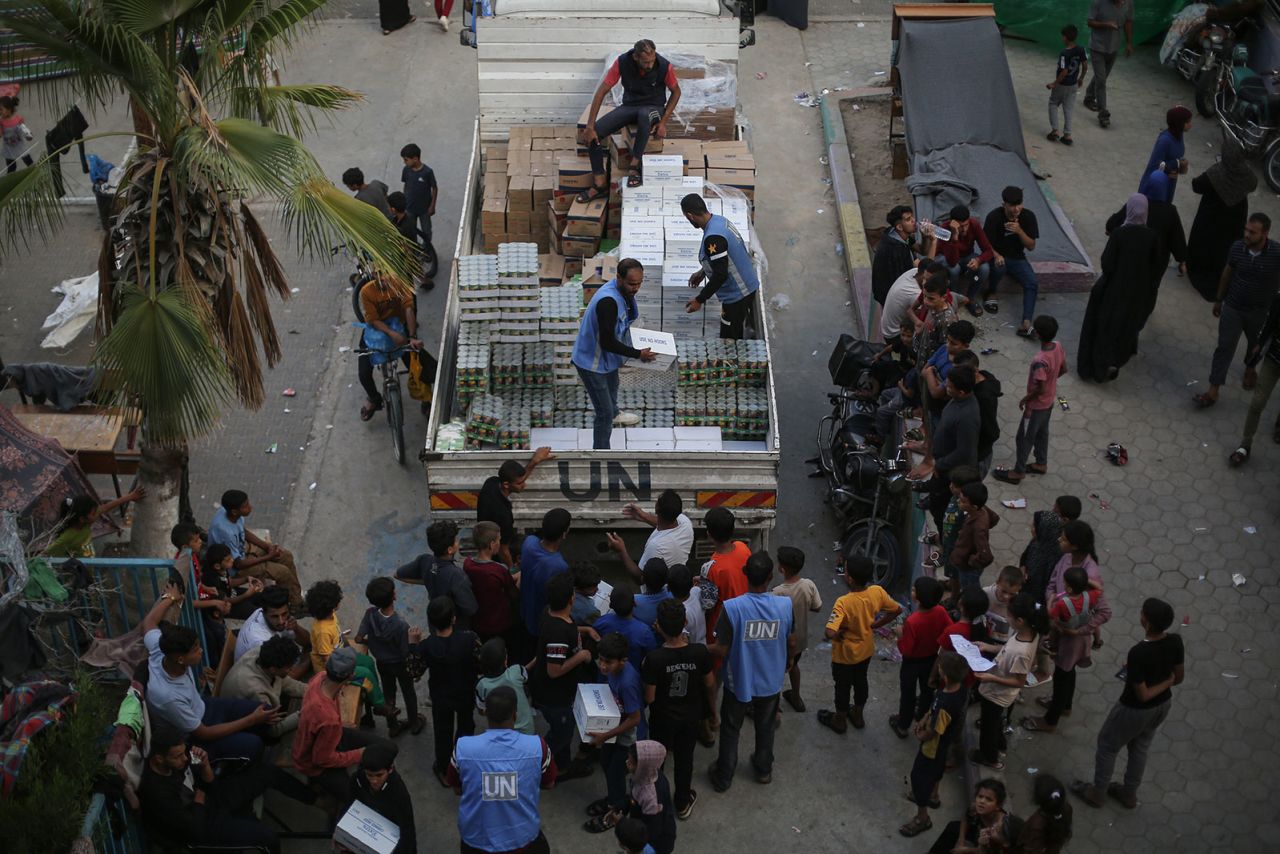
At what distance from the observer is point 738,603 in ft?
26.9

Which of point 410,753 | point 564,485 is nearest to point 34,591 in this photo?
point 410,753

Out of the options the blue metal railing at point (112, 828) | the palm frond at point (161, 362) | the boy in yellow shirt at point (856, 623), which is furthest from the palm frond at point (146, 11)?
the boy in yellow shirt at point (856, 623)

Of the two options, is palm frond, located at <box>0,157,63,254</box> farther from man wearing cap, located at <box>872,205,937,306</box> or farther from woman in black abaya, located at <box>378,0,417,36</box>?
woman in black abaya, located at <box>378,0,417,36</box>

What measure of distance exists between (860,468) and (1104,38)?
867 centimetres

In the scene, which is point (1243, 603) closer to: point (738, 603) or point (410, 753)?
point (738, 603)

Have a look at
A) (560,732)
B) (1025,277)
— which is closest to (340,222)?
(560,732)

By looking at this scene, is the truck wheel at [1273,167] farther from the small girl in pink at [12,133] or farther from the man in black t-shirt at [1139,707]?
the small girl in pink at [12,133]

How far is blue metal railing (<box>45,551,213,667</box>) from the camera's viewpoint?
866 centimetres

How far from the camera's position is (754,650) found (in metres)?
8.32

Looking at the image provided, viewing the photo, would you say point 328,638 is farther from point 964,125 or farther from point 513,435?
point 964,125

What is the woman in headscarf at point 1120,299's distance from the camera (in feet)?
38.1

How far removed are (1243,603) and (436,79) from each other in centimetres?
Answer: 1192

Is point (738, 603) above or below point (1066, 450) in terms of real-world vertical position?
above

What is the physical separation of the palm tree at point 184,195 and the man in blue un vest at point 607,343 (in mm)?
1527
